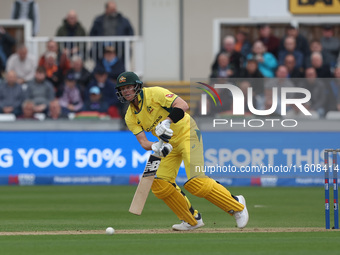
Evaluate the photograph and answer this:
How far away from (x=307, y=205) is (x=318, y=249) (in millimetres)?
5534

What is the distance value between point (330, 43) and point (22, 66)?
22.3 ft

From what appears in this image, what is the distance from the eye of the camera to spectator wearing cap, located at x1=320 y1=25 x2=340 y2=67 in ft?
64.2

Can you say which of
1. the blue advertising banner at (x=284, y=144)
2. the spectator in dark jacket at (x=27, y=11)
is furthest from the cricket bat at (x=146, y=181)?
the spectator in dark jacket at (x=27, y=11)

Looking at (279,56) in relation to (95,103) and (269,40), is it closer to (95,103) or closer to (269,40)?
(269,40)

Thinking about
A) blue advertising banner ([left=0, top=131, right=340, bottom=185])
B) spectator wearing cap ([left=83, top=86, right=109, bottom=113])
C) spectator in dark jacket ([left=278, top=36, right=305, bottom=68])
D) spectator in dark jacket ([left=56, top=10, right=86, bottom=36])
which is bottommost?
blue advertising banner ([left=0, top=131, right=340, bottom=185])

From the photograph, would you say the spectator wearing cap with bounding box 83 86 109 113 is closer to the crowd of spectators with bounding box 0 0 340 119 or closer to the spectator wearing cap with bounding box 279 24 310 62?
the crowd of spectators with bounding box 0 0 340 119

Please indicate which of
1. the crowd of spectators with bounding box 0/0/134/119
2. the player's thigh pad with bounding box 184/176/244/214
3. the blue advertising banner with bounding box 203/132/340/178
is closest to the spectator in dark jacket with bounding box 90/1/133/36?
the crowd of spectators with bounding box 0/0/134/119

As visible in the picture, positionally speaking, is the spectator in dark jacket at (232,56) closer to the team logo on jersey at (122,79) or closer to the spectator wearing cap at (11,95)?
the spectator wearing cap at (11,95)

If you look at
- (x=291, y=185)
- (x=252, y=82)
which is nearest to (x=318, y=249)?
(x=252, y=82)

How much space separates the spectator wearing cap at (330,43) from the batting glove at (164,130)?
1023 cm

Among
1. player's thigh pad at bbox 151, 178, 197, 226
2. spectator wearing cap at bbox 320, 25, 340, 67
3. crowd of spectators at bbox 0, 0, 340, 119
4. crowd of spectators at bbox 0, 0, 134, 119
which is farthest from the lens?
spectator wearing cap at bbox 320, 25, 340, 67

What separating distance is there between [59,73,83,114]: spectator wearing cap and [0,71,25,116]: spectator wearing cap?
2.87ft

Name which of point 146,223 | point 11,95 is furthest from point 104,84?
point 146,223

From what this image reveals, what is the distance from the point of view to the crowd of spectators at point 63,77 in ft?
62.1
